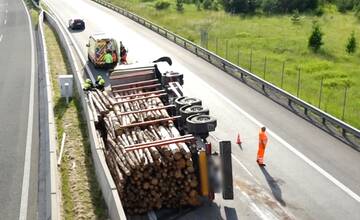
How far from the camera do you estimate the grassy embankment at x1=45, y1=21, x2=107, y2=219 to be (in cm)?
1248

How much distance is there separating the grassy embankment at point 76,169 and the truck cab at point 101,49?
→ 5308mm

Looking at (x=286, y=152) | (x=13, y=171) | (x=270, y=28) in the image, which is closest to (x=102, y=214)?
(x=13, y=171)

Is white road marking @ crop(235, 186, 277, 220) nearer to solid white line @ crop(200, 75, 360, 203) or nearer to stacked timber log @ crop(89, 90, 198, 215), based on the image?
stacked timber log @ crop(89, 90, 198, 215)

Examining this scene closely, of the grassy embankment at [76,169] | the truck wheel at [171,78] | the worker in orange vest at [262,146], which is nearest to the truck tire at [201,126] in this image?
the worker in orange vest at [262,146]

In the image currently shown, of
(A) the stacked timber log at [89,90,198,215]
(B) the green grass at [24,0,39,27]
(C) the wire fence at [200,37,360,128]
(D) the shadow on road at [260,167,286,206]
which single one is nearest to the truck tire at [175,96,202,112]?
(A) the stacked timber log at [89,90,198,215]

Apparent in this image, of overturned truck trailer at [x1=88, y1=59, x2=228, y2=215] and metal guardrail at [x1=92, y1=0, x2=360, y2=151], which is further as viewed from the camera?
metal guardrail at [x1=92, y1=0, x2=360, y2=151]

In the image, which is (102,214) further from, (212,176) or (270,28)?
(270,28)

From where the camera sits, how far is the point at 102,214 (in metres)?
12.2

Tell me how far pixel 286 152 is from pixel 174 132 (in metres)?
4.48

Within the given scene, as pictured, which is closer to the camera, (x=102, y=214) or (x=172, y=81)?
(x=102, y=214)

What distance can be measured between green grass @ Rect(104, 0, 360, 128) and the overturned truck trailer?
845 cm

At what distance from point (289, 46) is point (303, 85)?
1104cm

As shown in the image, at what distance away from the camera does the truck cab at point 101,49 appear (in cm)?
2848

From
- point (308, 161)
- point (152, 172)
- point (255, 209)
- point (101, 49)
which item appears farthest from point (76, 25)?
point (255, 209)
